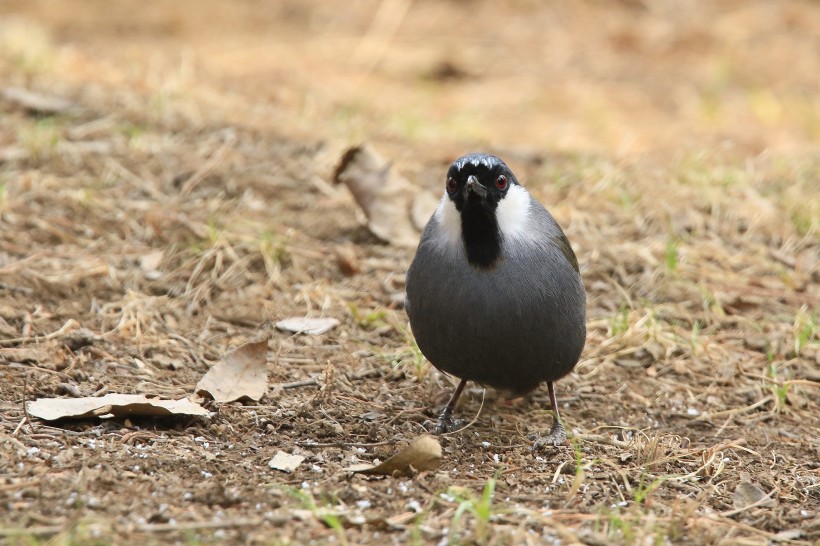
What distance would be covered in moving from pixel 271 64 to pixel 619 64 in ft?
11.1

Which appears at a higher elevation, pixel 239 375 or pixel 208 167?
pixel 208 167

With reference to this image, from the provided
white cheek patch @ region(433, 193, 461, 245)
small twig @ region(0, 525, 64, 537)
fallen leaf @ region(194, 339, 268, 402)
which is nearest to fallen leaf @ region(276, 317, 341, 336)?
fallen leaf @ region(194, 339, 268, 402)

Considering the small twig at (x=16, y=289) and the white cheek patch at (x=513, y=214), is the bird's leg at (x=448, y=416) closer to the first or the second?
the white cheek patch at (x=513, y=214)

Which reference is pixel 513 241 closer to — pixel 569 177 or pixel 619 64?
pixel 569 177

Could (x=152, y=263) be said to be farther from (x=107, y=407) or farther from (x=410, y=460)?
(x=410, y=460)

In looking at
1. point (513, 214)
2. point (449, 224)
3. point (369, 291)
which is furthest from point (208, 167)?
point (513, 214)

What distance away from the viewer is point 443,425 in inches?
174

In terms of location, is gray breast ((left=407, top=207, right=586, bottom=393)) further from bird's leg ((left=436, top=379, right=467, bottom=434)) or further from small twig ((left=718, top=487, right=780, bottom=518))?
small twig ((left=718, top=487, right=780, bottom=518))

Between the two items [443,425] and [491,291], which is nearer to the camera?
[491,291]

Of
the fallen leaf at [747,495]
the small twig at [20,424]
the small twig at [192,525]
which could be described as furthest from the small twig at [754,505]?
the small twig at [20,424]

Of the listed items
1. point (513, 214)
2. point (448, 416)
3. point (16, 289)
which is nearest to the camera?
point (513, 214)

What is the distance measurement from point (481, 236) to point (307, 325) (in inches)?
52.2

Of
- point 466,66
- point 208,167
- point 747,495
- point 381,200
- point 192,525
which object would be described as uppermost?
point 466,66

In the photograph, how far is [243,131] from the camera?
23.4 ft
